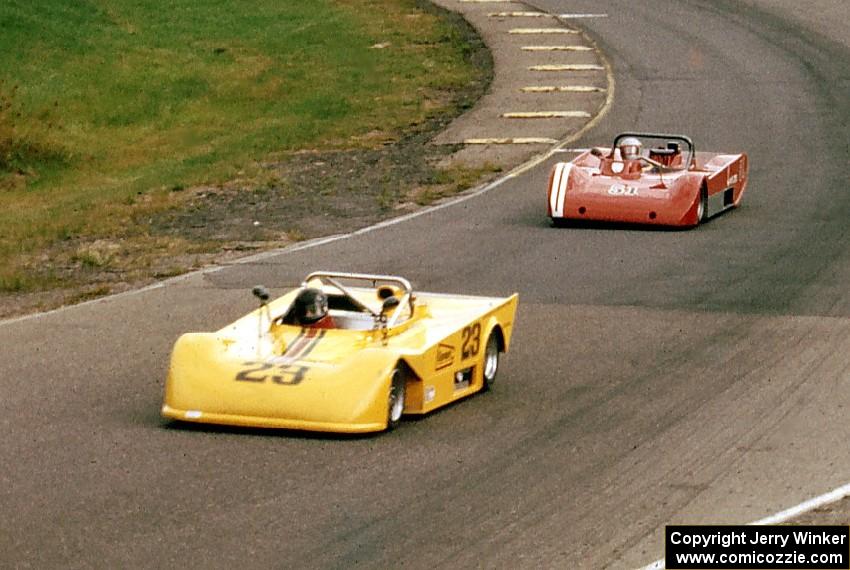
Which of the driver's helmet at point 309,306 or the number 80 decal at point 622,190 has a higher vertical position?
the driver's helmet at point 309,306

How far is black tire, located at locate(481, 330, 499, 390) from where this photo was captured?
13.6 meters

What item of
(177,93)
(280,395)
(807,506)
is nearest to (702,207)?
(280,395)

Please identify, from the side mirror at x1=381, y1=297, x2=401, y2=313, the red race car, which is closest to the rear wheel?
the red race car

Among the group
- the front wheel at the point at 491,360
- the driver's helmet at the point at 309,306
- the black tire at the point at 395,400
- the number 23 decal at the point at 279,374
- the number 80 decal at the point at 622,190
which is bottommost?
the number 80 decal at the point at 622,190

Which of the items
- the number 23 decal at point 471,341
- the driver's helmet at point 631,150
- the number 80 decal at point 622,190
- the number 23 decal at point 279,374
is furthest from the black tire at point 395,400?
the driver's helmet at point 631,150

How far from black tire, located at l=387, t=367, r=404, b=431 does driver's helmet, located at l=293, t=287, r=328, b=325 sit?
1082 millimetres

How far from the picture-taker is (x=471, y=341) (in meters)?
13.3

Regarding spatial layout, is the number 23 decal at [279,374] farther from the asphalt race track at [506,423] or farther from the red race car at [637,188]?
the red race car at [637,188]

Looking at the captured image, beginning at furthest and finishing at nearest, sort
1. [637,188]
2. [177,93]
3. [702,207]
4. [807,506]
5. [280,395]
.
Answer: [177,93], [702,207], [637,188], [280,395], [807,506]

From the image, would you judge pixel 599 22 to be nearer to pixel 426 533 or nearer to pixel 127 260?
pixel 127 260

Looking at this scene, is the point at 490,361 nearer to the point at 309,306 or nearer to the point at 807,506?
the point at 309,306

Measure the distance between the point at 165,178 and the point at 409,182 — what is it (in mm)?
4388

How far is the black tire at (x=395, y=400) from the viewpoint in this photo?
12.3 metres

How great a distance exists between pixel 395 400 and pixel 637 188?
974 centimetres
